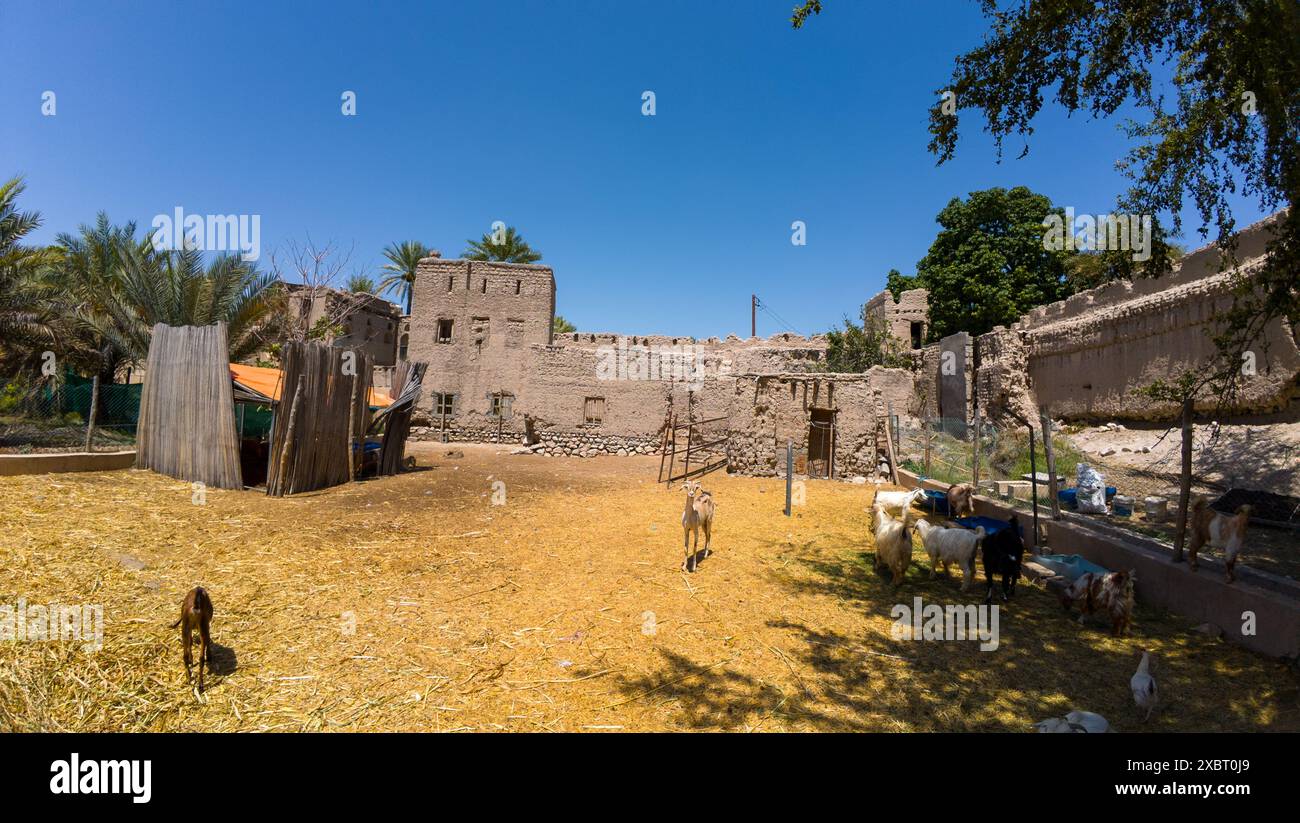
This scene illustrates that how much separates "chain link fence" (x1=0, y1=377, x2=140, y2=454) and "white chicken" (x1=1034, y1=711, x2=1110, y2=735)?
1973 centimetres

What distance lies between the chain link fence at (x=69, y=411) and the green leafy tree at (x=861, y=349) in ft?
91.7

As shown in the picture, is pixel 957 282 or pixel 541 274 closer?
pixel 541 274

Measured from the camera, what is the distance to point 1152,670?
15.0 feet

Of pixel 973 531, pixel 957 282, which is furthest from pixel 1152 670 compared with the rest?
pixel 957 282

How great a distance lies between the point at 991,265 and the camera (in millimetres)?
30000

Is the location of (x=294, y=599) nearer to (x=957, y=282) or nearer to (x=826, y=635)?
(x=826, y=635)

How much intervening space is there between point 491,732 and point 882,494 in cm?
776

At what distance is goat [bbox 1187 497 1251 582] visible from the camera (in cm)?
511

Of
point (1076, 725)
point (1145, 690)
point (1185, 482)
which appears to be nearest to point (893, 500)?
point (1185, 482)

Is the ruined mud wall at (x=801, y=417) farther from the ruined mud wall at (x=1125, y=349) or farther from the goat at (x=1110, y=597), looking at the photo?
the goat at (x=1110, y=597)

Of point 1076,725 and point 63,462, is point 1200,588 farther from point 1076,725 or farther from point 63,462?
point 63,462

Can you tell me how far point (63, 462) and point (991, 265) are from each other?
124ft

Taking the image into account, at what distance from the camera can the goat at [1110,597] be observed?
524cm

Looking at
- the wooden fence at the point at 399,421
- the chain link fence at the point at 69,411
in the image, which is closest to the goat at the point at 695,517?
the wooden fence at the point at 399,421
